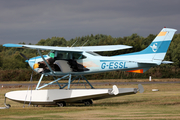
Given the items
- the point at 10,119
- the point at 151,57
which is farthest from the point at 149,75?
the point at 10,119

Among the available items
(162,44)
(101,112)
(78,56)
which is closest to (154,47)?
(162,44)

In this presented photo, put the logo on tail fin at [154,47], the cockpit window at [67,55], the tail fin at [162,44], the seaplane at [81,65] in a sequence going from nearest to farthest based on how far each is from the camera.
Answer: the seaplane at [81,65]
the tail fin at [162,44]
the logo on tail fin at [154,47]
the cockpit window at [67,55]

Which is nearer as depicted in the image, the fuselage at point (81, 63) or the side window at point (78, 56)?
the fuselage at point (81, 63)

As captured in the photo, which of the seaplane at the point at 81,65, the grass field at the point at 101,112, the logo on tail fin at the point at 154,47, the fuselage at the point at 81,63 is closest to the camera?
the grass field at the point at 101,112

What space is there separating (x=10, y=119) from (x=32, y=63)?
671cm

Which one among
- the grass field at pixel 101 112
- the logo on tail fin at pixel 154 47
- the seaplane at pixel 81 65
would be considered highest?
the logo on tail fin at pixel 154 47

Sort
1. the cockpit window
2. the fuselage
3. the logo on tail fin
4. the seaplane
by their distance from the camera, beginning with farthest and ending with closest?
the cockpit window < the fuselage < the logo on tail fin < the seaplane

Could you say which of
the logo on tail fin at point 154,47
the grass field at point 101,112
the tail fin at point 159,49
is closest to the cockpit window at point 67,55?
the tail fin at point 159,49

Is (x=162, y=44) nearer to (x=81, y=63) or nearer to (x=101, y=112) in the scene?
(x=81, y=63)

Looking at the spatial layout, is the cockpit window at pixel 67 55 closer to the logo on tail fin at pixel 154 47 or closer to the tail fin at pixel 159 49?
the tail fin at pixel 159 49

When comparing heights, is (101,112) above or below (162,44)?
below

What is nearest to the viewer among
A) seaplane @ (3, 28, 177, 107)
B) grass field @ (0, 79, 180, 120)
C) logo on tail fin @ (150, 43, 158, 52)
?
grass field @ (0, 79, 180, 120)

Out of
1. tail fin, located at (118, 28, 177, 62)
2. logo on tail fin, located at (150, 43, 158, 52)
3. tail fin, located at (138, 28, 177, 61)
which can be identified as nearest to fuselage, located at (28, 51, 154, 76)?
tail fin, located at (118, 28, 177, 62)

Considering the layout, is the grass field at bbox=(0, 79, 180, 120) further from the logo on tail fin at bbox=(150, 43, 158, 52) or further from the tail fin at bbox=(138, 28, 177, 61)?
the logo on tail fin at bbox=(150, 43, 158, 52)
